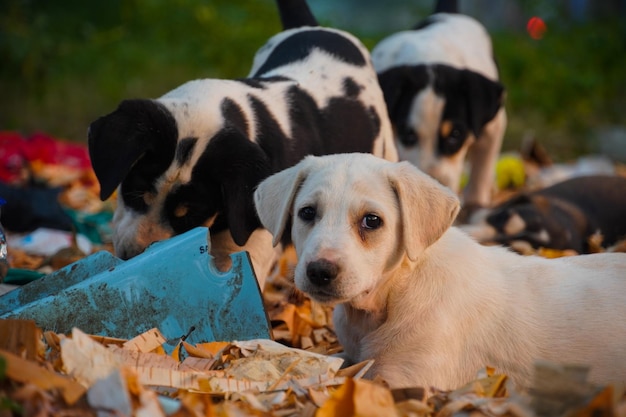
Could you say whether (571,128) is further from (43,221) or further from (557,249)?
(43,221)

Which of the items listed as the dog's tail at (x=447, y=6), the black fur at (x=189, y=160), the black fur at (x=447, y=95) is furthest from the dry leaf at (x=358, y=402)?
the dog's tail at (x=447, y=6)

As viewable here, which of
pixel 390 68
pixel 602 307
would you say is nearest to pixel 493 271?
pixel 602 307

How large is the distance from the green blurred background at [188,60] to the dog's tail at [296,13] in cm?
599

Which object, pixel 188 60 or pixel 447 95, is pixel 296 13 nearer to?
pixel 447 95

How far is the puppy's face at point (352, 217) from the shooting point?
12.7 feet

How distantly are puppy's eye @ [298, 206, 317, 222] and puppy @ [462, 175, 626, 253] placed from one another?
9.41 feet

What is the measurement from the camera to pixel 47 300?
161 inches

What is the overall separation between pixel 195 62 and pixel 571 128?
5.50 m

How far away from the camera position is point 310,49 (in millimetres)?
6031

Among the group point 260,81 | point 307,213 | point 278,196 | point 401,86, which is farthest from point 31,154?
point 307,213

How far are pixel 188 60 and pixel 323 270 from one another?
10.6 metres

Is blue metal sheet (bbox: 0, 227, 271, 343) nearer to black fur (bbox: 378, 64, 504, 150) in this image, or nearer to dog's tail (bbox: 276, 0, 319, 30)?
dog's tail (bbox: 276, 0, 319, 30)

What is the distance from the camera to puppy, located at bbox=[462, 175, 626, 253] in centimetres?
668

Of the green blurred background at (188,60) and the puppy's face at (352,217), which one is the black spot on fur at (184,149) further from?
the green blurred background at (188,60)
